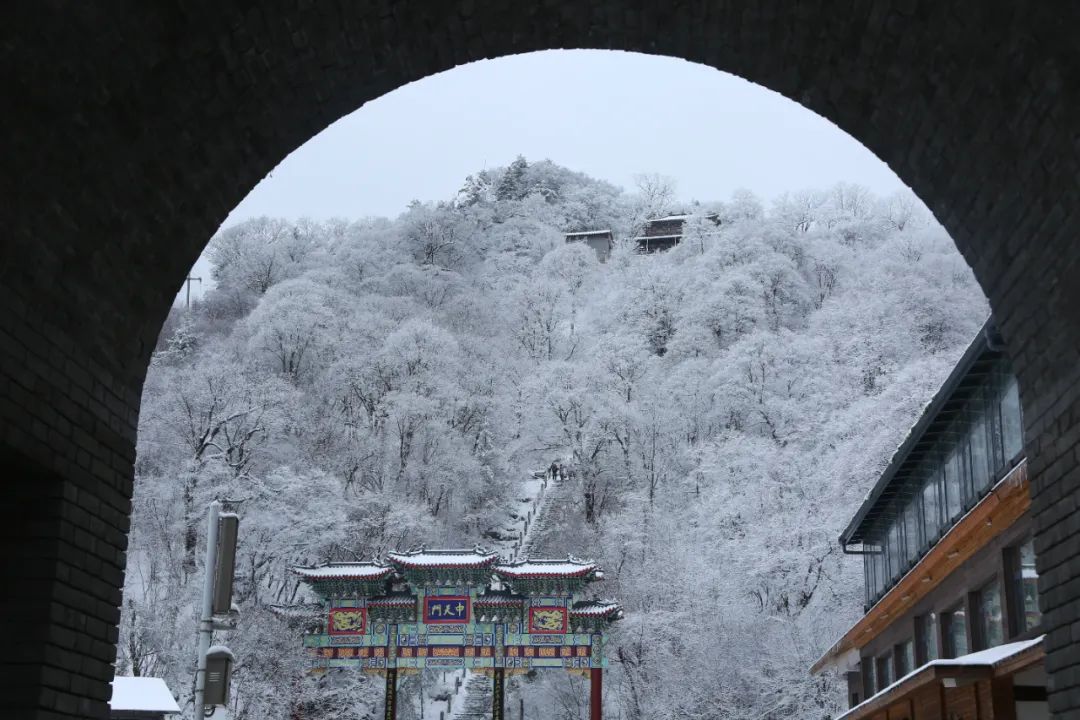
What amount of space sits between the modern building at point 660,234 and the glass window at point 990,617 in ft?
244

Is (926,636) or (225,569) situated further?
(926,636)

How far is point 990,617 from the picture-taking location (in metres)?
17.1

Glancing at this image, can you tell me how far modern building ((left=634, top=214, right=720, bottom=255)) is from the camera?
9357 centimetres

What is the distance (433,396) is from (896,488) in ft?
125

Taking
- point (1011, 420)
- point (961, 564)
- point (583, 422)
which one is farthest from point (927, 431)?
point (583, 422)

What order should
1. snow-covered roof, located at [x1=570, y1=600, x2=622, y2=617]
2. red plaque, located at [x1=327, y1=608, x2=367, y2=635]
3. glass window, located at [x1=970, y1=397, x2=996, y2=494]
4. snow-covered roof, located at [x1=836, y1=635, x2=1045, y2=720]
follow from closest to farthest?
snow-covered roof, located at [x1=836, y1=635, x2=1045, y2=720] < glass window, located at [x1=970, y1=397, x2=996, y2=494] < snow-covered roof, located at [x1=570, y1=600, x2=622, y2=617] < red plaque, located at [x1=327, y1=608, x2=367, y2=635]

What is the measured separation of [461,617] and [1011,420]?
2212cm

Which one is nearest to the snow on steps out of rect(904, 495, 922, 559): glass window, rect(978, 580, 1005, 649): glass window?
rect(904, 495, 922, 559): glass window

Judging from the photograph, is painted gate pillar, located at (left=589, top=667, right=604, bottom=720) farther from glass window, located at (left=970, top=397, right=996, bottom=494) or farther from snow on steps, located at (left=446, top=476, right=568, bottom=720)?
glass window, located at (left=970, top=397, right=996, bottom=494)

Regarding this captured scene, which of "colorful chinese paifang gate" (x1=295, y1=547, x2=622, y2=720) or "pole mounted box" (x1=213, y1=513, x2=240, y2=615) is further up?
"colorful chinese paifang gate" (x1=295, y1=547, x2=622, y2=720)

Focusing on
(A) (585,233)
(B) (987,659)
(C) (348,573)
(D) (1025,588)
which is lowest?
(B) (987,659)

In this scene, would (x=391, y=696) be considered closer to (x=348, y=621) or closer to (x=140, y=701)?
(x=348, y=621)

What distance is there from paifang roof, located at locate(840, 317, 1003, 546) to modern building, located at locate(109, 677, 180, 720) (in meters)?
13.2

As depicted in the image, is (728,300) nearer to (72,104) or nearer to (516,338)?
(516,338)
